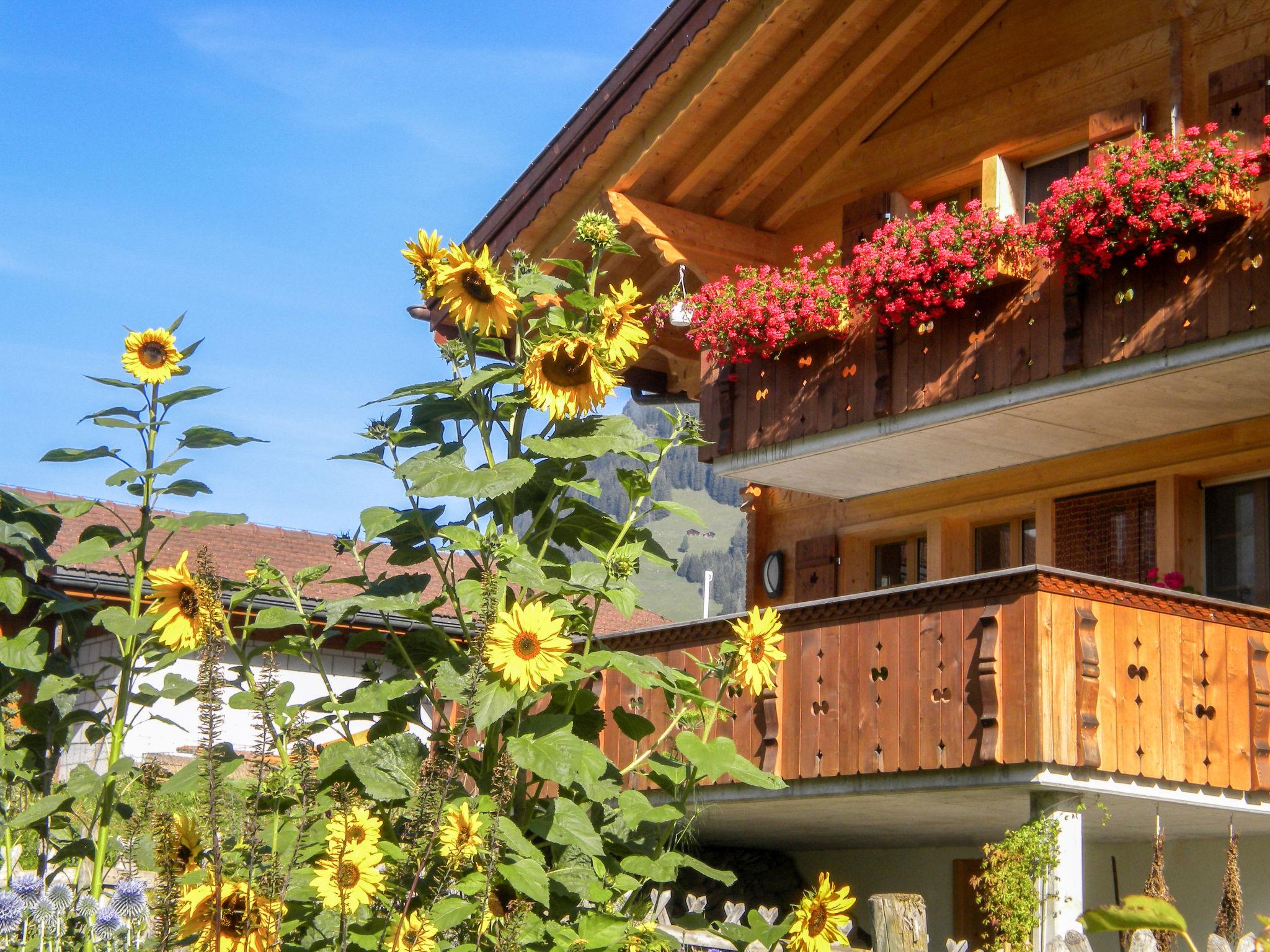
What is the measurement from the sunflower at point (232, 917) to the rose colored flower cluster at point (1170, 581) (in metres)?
9.04

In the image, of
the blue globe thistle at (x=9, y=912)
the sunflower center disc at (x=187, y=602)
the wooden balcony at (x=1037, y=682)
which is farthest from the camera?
the wooden balcony at (x=1037, y=682)

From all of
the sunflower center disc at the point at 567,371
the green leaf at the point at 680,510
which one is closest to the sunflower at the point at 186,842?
the green leaf at the point at 680,510

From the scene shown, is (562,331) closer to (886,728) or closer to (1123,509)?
(886,728)

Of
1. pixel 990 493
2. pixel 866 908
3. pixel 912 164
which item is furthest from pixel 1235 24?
pixel 866 908

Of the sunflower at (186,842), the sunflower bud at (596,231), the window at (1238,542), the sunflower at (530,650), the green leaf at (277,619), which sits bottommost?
the sunflower at (186,842)

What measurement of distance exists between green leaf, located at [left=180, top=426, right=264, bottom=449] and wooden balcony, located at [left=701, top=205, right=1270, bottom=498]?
22.8ft

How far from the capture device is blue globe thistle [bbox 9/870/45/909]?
4094 millimetres

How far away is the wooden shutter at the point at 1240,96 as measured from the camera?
392 inches

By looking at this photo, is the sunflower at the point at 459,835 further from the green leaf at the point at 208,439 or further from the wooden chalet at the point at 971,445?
Result: the wooden chalet at the point at 971,445

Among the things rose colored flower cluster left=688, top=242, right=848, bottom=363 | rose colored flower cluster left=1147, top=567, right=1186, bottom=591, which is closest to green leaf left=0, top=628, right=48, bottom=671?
rose colored flower cluster left=688, top=242, right=848, bottom=363

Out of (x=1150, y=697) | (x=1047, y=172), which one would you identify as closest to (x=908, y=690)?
(x=1150, y=697)

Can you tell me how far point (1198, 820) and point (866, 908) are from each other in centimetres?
417

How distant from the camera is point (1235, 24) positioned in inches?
418

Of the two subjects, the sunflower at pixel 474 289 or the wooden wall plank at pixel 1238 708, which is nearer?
the sunflower at pixel 474 289
